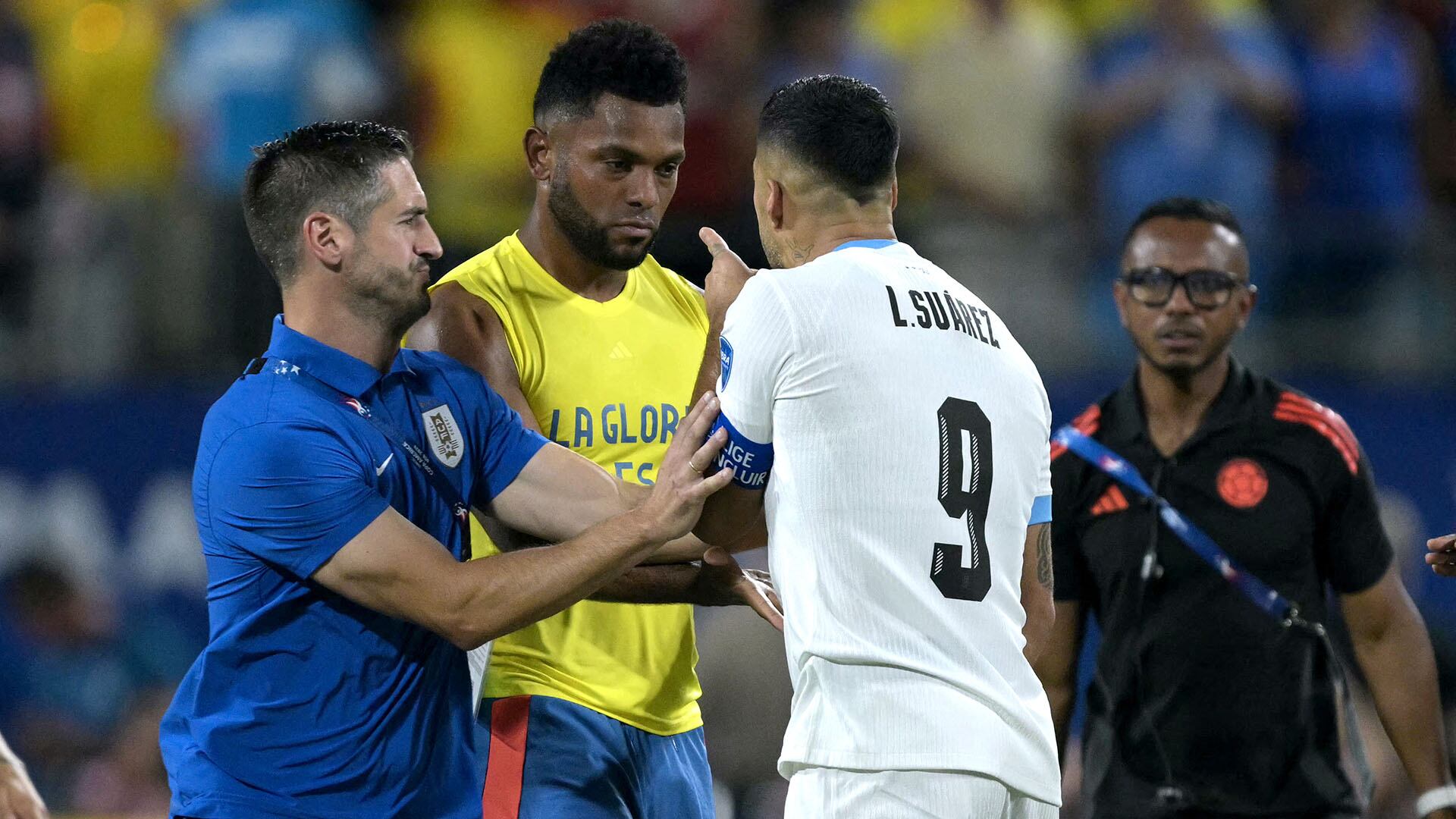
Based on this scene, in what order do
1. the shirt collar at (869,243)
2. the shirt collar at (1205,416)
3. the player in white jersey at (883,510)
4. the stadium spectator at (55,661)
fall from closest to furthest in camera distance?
the player in white jersey at (883,510) < the shirt collar at (869,243) < the shirt collar at (1205,416) < the stadium spectator at (55,661)

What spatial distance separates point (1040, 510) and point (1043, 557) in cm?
14

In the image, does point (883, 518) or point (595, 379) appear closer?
point (883, 518)

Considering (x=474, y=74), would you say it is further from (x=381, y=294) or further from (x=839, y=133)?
(x=839, y=133)

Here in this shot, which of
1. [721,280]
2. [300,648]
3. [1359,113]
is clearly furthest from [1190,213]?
[1359,113]

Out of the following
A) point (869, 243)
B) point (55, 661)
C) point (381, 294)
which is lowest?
point (55, 661)

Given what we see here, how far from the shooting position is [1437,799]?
209 inches

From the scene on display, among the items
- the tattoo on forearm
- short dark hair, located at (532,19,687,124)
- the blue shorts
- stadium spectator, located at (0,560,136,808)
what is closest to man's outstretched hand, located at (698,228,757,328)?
short dark hair, located at (532,19,687,124)

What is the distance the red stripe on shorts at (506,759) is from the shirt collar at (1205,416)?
2101 millimetres

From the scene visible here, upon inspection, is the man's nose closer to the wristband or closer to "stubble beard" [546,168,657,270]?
"stubble beard" [546,168,657,270]

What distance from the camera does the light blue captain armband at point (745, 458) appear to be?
3.73m

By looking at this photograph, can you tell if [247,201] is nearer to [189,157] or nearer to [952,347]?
[952,347]

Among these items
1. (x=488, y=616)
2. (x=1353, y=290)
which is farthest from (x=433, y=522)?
(x=1353, y=290)

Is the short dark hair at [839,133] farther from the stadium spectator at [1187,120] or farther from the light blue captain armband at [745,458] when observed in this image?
the stadium spectator at [1187,120]

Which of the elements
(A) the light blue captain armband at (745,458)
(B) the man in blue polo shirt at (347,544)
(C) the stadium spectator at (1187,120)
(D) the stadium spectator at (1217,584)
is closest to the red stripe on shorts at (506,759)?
(B) the man in blue polo shirt at (347,544)
